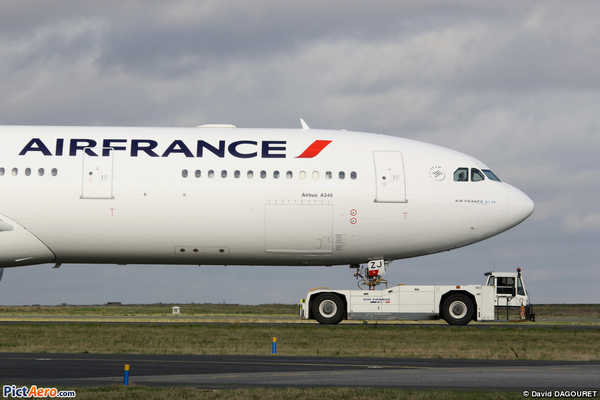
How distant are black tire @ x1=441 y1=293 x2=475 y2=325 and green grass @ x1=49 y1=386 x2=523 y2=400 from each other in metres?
19.9

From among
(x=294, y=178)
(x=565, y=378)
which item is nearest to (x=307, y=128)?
(x=294, y=178)

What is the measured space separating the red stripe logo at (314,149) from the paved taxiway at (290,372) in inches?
525

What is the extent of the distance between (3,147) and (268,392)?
78.2 ft

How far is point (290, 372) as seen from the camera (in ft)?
66.5

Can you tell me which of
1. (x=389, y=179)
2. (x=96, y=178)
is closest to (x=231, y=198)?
(x=96, y=178)

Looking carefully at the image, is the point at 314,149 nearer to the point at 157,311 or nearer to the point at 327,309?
the point at 327,309

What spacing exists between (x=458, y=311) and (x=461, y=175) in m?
6.47

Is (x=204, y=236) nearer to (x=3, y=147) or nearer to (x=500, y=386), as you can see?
(x=3, y=147)

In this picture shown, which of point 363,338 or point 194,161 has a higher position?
point 194,161

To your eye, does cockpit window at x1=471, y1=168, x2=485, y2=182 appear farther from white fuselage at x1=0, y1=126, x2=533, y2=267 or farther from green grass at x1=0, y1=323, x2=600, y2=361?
green grass at x1=0, y1=323, x2=600, y2=361

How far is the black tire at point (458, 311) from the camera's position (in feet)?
118

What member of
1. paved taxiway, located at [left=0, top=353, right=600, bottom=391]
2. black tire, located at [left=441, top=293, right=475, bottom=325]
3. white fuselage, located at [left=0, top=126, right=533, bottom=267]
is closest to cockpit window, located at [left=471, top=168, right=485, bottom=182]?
white fuselage, located at [left=0, top=126, right=533, bottom=267]

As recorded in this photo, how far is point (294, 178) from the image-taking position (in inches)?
1391

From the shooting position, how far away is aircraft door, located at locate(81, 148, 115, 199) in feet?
113
